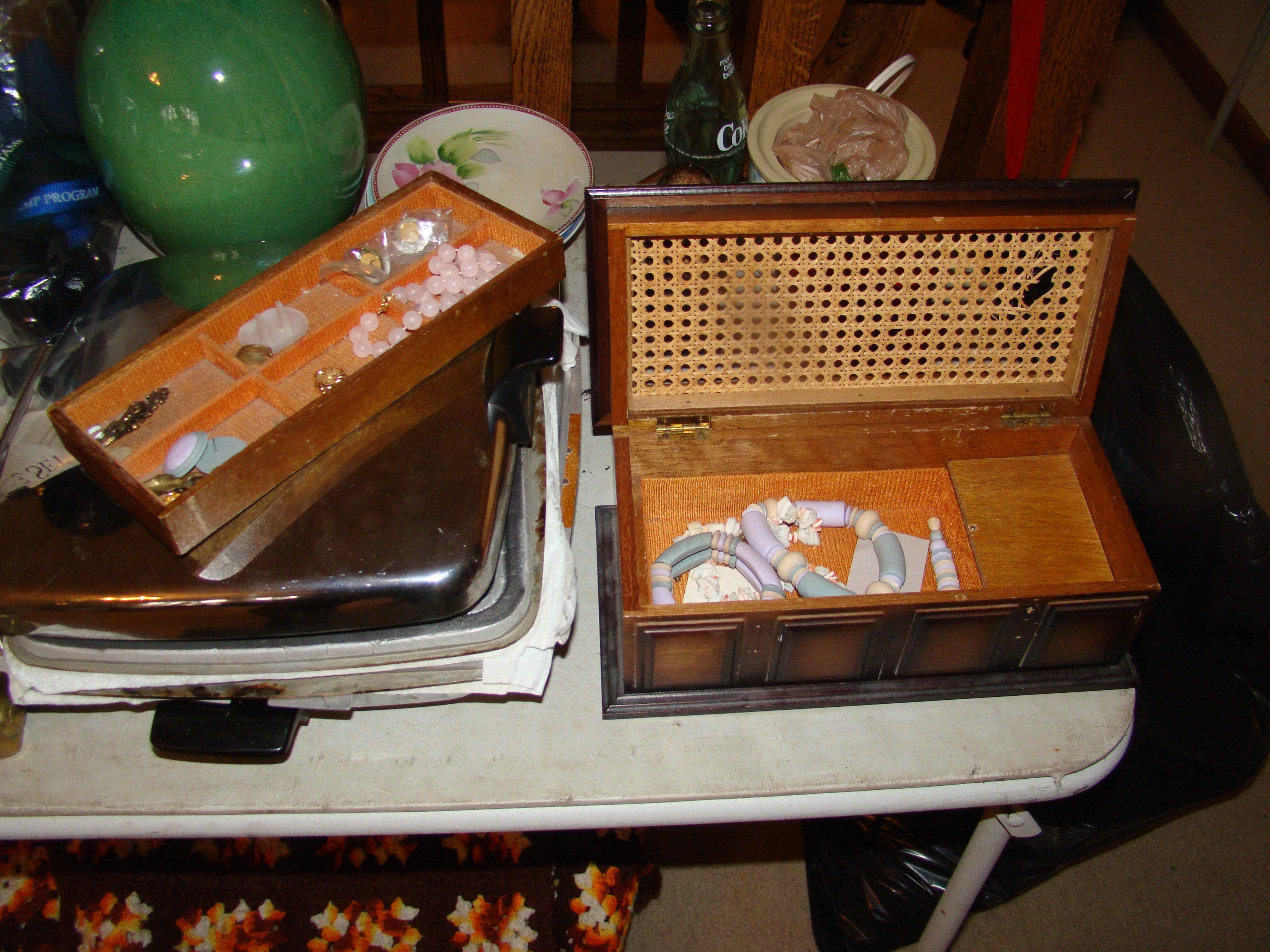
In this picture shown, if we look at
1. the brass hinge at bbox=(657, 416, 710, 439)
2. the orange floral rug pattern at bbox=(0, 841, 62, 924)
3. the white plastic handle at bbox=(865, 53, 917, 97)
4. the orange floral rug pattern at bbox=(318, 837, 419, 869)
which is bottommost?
the orange floral rug pattern at bbox=(0, 841, 62, 924)

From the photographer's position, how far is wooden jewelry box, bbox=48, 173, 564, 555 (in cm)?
51

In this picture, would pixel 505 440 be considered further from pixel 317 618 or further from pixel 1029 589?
pixel 1029 589

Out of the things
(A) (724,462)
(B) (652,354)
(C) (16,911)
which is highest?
(B) (652,354)

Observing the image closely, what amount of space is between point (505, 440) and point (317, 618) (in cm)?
16

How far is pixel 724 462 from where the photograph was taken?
0.73 meters

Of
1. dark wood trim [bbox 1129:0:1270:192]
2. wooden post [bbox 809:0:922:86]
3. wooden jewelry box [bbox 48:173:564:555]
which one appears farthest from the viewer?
dark wood trim [bbox 1129:0:1270:192]

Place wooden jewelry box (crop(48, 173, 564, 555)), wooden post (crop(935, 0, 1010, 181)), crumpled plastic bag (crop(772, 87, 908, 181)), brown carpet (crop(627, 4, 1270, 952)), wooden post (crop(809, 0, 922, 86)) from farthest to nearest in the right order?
wooden post (crop(809, 0, 922, 86))
brown carpet (crop(627, 4, 1270, 952))
wooden post (crop(935, 0, 1010, 181))
crumpled plastic bag (crop(772, 87, 908, 181))
wooden jewelry box (crop(48, 173, 564, 555))

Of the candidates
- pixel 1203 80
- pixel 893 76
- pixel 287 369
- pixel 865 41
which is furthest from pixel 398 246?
pixel 1203 80

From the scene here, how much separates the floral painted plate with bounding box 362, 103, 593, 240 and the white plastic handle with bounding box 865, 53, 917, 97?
12.3 inches

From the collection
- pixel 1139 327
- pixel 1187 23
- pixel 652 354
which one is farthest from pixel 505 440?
pixel 1187 23

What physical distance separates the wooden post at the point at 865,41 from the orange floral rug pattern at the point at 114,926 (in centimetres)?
155

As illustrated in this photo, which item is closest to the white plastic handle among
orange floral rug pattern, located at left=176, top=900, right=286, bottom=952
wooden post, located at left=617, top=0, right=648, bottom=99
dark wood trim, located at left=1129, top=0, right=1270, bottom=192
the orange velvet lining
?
the orange velvet lining

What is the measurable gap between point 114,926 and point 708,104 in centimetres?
98

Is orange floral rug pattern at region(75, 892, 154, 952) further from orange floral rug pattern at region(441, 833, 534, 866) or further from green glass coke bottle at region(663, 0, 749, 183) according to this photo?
green glass coke bottle at region(663, 0, 749, 183)
